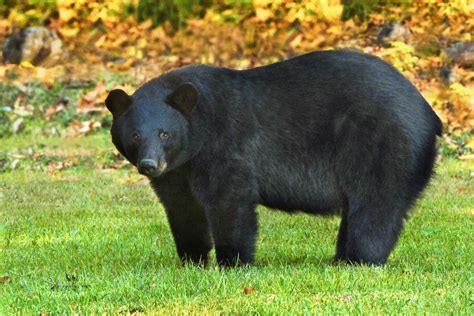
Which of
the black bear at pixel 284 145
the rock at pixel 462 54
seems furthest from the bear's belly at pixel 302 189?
the rock at pixel 462 54

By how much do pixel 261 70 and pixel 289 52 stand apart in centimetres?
1198

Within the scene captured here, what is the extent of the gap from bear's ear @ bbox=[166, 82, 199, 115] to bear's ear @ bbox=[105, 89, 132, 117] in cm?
28

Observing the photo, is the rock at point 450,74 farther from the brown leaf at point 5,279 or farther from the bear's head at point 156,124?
the brown leaf at point 5,279

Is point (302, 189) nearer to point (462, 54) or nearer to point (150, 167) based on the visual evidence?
point (150, 167)

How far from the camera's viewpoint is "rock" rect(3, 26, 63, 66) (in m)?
19.1

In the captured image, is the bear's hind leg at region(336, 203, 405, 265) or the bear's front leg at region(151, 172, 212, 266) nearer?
the bear's hind leg at region(336, 203, 405, 265)

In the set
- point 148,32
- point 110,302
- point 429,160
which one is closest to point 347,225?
point 429,160

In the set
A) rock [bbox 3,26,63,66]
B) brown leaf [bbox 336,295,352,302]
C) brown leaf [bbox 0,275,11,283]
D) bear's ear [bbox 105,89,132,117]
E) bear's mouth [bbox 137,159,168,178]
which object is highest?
bear's ear [bbox 105,89,132,117]

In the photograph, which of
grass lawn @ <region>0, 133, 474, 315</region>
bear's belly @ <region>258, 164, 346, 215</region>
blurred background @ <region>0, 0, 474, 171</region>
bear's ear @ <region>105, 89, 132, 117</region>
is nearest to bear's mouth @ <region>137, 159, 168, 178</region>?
bear's ear @ <region>105, 89, 132, 117</region>

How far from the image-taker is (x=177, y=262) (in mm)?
7414

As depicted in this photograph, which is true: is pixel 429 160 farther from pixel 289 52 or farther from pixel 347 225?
pixel 289 52

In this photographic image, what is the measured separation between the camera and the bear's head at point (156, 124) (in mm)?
6496

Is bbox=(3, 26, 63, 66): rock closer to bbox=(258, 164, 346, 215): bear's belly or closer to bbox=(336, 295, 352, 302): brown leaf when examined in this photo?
bbox=(258, 164, 346, 215): bear's belly

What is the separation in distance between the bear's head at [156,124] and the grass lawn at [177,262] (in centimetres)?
79
